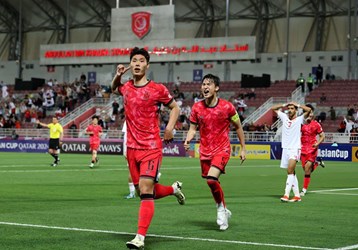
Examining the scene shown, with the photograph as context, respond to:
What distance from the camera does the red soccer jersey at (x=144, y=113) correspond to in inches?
434

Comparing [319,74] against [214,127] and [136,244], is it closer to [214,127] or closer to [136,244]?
[214,127]

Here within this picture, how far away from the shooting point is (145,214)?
10.5 metres

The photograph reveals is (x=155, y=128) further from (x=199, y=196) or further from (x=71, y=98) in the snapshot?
(x=71, y=98)

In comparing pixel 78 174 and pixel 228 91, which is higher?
pixel 228 91

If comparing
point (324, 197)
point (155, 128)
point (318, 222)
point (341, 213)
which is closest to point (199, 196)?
point (324, 197)

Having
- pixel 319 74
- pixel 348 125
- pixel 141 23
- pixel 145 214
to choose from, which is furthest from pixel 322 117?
pixel 145 214

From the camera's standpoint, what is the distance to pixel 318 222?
1407 cm

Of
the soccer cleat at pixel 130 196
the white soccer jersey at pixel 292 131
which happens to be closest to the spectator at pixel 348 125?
the white soccer jersey at pixel 292 131

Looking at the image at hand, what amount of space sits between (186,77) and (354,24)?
1624 cm

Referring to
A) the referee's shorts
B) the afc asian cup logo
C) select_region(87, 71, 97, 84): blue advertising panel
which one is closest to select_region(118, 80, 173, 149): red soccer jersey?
the referee's shorts

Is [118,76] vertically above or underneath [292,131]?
above

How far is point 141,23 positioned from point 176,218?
46.6 m

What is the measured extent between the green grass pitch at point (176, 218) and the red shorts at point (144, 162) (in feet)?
3.07

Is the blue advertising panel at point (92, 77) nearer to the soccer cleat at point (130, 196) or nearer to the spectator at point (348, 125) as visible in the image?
the spectator at point (348, 125)
